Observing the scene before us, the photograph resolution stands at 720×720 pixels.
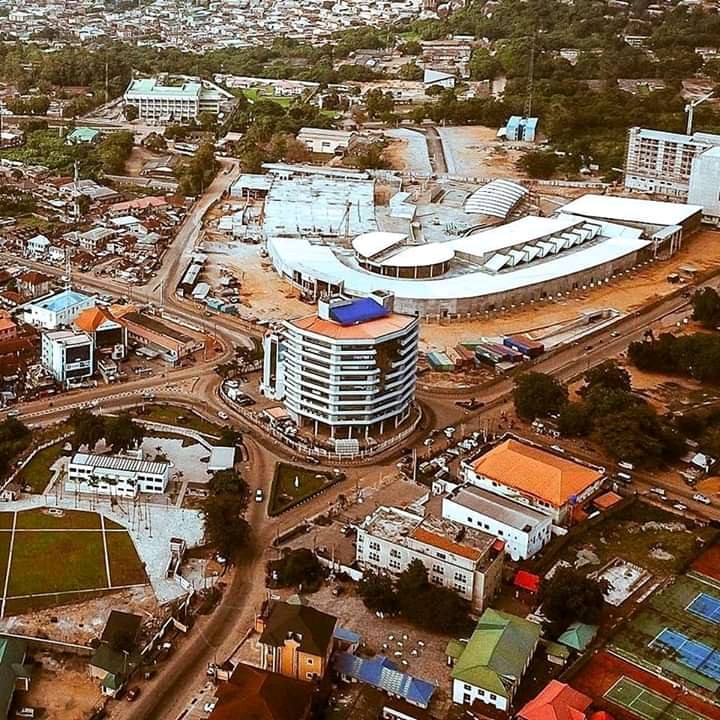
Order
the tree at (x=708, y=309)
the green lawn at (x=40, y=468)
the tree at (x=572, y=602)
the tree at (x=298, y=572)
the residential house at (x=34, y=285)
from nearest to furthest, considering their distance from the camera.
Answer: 1. the tree at (x=572, y=602)
2. the tree at (x=298, y=572)
3. the green lawn at (x=40, y=468)
4. the tree at (x=708, y=309)
5. the residential house at (x=34, y=285)

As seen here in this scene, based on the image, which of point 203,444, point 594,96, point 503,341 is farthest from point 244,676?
point 594,96

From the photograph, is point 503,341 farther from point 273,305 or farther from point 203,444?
point 203,444

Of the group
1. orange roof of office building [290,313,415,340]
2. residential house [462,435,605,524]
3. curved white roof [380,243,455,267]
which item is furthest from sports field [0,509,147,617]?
curved white roof [380,243,455,267]

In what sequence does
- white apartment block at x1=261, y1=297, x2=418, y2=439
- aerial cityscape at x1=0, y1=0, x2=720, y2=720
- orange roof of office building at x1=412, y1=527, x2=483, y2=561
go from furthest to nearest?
white apartment block at x1=261, y1=297, x2=418, y2=439 < orange roof of office building at x1=412, y1=527, x2=483, y2=561 < aerial cityscape at x1=0, y1=0, x2=720, y2=720

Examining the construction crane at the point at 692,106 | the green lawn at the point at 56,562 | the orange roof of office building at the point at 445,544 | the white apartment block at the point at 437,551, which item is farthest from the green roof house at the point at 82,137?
the orange roof of office building at the point at 445,544

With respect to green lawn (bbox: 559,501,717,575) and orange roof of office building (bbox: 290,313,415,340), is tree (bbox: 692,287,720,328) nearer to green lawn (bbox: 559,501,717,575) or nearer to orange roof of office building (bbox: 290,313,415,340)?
orange roof of office building (bbox: 290,313,415,340)

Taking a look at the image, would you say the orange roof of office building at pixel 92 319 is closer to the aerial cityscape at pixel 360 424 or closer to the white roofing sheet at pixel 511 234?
the aerial cityscape at pixel 360 424
